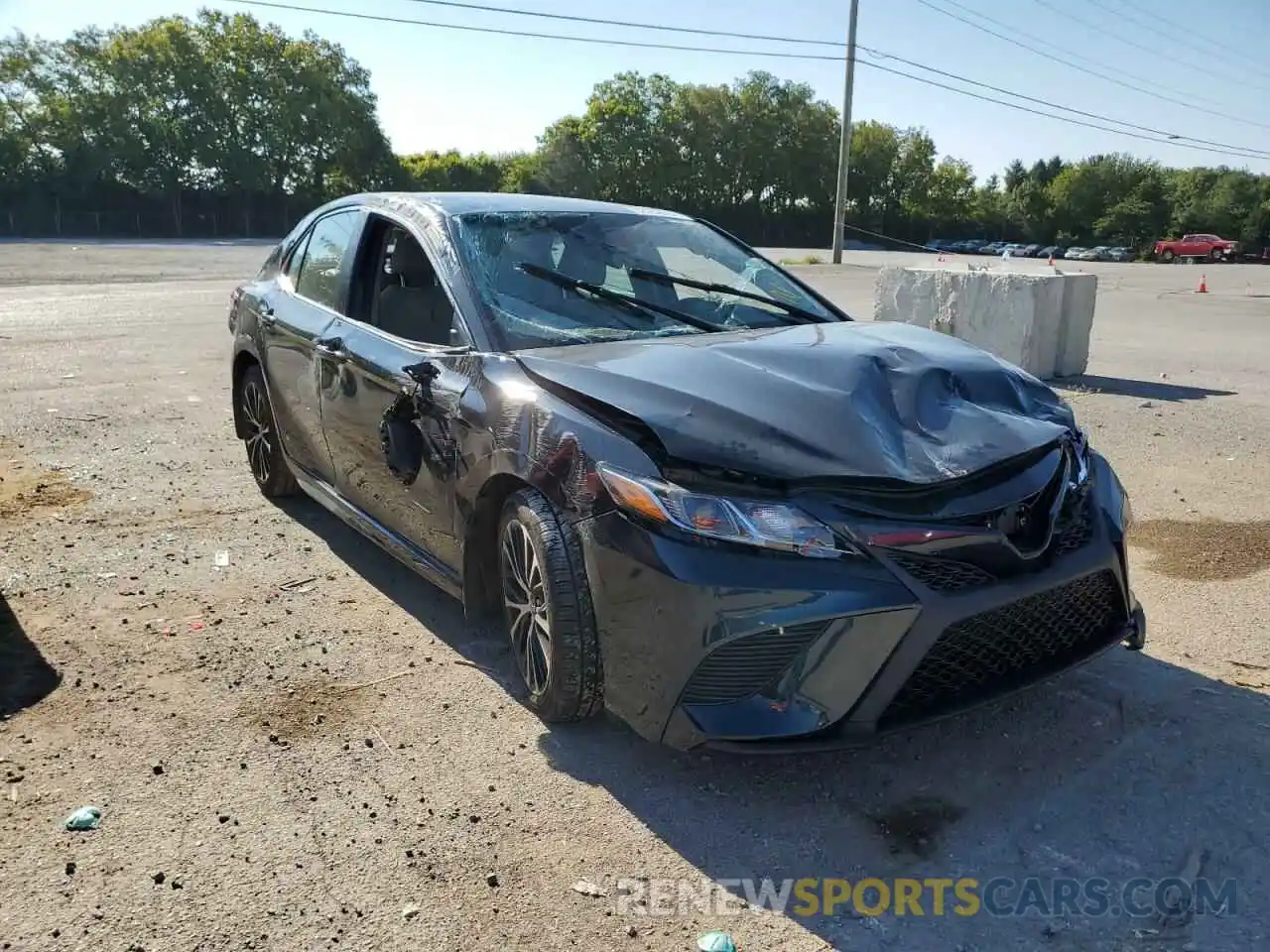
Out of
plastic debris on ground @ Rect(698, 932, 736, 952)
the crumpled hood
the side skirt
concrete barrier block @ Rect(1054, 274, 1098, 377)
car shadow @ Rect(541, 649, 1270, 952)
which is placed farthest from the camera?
concrete barrier block @ Rect(1054, 274, 1098, 377)

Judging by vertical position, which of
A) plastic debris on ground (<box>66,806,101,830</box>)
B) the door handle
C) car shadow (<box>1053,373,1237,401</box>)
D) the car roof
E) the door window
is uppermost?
the car roof

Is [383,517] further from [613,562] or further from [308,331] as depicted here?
[613,562]

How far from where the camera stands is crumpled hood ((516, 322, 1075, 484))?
2.72m

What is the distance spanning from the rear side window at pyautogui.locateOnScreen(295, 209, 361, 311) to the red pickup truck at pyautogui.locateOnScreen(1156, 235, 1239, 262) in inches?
2385

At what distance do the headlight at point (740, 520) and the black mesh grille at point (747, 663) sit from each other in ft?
0.68

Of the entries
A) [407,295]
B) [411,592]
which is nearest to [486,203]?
[407,295]

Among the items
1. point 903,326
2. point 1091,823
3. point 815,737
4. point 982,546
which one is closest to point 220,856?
point 815,737

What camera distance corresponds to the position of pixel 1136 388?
30.3ft

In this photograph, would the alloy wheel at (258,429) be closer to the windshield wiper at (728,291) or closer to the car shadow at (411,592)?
the car shadow at (411,592)

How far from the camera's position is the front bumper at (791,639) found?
100 inches

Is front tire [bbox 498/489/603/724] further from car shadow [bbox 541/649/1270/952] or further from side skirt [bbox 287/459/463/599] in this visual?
side skirt [bbox 287/459/463/599]

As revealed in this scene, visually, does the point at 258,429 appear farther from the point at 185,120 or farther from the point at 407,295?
the point at 185,120

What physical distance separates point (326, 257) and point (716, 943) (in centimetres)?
358

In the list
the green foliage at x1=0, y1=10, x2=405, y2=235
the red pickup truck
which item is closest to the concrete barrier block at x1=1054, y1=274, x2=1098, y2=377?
the red pickup truck
